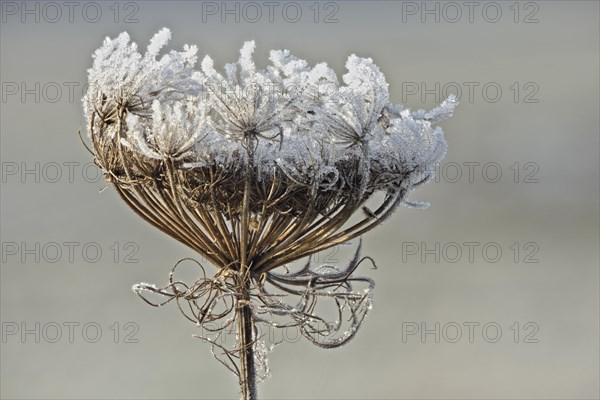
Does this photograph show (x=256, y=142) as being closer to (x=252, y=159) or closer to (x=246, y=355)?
(x=252, y=159)

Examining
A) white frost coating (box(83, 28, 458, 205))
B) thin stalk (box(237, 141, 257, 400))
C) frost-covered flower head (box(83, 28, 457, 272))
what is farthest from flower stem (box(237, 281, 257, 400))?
white frost coating (box(83, 28, 458, 205))

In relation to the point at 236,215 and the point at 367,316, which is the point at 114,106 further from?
the point at 367,316

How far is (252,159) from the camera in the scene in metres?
3.04

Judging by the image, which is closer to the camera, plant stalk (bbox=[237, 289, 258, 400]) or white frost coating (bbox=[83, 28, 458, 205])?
white frost coating (bbox=[83, 28, 458, 205])

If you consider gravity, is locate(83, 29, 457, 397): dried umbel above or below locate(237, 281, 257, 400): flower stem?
above

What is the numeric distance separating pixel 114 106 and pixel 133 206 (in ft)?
1.18

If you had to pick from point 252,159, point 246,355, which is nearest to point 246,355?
point 246,355

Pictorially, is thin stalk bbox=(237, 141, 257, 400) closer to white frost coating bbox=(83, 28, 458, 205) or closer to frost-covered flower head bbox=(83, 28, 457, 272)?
frost-covered flower head bbox=(83, 28, 457, 272)

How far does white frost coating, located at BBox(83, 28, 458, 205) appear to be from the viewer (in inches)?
118

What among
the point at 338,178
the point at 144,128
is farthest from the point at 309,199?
the point at 144,128

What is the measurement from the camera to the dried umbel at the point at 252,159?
3035mm

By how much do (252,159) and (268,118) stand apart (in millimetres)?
140

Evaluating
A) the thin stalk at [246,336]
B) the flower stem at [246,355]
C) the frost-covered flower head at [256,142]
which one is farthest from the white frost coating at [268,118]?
the flower stem at [246,355]

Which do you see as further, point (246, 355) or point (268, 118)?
point (246, 355)
